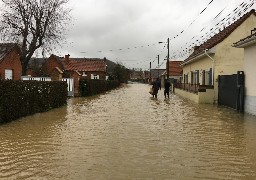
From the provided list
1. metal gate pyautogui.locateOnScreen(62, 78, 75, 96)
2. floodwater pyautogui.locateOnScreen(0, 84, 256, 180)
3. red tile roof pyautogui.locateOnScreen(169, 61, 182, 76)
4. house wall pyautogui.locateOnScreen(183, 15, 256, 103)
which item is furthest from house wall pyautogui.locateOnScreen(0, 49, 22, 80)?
red tile roof pyautogui.locateOnScreen(169, 61, 182, 76)

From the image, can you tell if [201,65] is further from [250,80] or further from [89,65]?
[89,65]

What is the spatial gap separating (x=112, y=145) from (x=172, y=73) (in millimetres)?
64142

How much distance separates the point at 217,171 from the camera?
6492mm

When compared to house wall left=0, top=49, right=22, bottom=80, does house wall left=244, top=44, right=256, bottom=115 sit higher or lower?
lower

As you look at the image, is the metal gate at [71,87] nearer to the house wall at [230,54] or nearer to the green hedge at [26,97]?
the green hedge at [26,97]

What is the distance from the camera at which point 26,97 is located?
14.9 metres

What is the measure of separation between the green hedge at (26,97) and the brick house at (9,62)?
1257 cm

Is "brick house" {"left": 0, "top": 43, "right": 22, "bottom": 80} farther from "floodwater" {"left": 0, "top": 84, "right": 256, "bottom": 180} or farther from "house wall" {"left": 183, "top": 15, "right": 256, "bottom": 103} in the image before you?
"floodwater" {"left": 0, "top": 84, "right": 256, "bottom": 180}

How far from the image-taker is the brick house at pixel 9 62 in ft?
104

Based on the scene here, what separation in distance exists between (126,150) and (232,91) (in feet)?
43.1

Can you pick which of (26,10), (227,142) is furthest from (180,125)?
(26,10)

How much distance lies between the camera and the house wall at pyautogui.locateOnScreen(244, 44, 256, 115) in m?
16.7

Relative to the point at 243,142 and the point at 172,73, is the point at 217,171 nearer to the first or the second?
the point at 243,142

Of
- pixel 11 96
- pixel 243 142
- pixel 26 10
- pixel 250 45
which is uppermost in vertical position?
pixel 26 10
